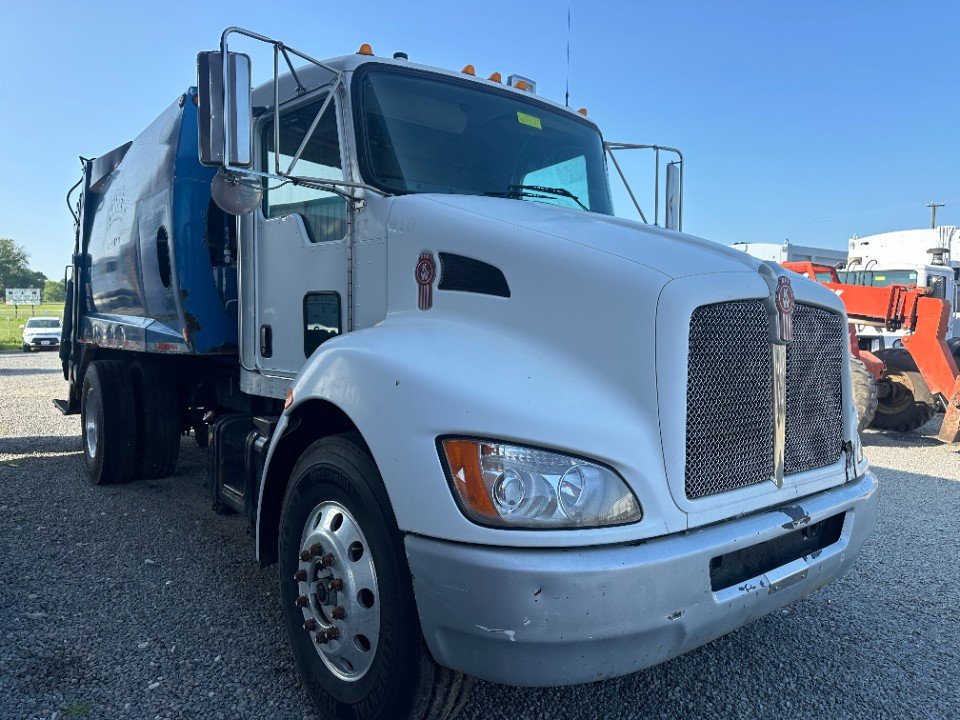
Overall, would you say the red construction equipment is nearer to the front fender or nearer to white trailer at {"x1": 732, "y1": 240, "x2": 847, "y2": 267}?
white trailer at {"x1": 732, "y1": 240, "x2": 847, "y2": 267}

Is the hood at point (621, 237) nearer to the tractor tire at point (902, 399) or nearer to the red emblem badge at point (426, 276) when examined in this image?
the red emblem badge at point (426, 276)

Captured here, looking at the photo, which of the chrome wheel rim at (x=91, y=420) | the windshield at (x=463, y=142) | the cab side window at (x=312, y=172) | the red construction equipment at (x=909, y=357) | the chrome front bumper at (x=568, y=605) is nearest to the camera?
the chrome front bumper at (x=568, y=605)

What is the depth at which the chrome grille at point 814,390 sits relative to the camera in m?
2.74

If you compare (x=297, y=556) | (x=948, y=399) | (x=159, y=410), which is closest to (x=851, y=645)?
(x=297, y=556)

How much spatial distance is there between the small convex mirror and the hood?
0.77 m

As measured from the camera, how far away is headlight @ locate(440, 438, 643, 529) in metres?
2.15

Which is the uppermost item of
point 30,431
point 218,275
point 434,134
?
point 434,134

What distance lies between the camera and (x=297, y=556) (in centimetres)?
297

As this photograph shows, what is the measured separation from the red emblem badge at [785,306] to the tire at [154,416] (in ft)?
16.8

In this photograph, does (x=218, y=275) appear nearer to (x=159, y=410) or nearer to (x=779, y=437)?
(x=159, y=410)

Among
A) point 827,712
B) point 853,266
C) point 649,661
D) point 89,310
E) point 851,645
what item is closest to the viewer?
point 649,661

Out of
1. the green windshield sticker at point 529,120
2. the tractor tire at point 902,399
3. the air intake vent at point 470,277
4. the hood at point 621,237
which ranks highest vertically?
the green windshield sticker at point 529,120

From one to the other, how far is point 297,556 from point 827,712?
217 cm

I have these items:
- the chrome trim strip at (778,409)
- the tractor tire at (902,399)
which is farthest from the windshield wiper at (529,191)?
the tractor tire at (902,399)
